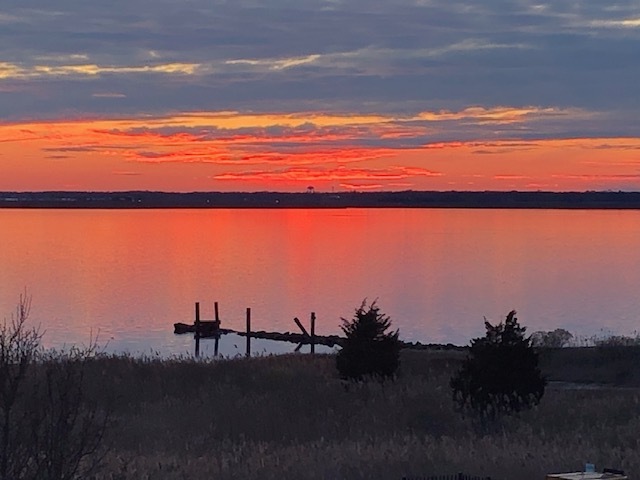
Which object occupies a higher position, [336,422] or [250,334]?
[250,334]

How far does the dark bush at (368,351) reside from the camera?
2697 centimetres

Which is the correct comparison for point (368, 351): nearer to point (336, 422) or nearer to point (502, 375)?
point (336, 422)

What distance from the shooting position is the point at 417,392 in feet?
79.1

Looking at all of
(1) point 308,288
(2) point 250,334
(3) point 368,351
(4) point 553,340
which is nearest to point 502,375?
(3) point 368,351

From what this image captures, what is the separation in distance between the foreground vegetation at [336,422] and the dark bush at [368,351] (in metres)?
0.50

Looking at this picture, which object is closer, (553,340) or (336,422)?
(336,422)

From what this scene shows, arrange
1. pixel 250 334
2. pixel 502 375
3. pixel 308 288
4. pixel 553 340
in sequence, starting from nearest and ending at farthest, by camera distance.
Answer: pixel 502 375, pixel 553 340, pixel 250 334, pixel 308 288

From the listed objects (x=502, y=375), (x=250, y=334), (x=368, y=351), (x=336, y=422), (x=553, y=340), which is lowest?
(x=336, y=422)

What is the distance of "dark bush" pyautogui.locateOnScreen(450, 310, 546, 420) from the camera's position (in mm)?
19734

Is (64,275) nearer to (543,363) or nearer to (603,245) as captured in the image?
(543,363)

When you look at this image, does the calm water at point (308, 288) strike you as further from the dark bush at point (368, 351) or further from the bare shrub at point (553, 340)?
the dark bush at point (368, 351)

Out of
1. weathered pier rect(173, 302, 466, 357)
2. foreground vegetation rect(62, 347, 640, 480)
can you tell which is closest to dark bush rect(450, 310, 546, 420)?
foreground vegetation rect(62, 347, 640, 480)

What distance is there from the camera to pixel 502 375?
64.6 ft

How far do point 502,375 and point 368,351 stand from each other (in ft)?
24.8
